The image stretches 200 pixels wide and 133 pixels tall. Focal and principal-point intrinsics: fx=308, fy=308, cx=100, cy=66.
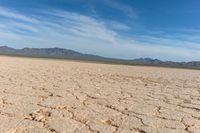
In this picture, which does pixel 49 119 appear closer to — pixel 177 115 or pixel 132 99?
pixel 177 115

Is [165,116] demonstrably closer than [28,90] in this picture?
Yes

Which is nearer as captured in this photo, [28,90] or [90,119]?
[90,119]

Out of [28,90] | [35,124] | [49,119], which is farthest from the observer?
[28,90]

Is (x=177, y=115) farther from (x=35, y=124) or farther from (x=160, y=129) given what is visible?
(x=35, y=124)

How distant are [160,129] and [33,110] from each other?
149cm

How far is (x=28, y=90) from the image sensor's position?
519cm

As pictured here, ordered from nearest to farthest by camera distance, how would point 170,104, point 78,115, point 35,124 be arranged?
1. point 35,124
2. point 78,115
3. point 170,104

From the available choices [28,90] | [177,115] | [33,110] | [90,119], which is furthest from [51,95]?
[177,115]

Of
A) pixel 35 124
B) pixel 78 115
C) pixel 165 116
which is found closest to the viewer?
pixel 35 124

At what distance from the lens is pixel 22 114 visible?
3.41 m

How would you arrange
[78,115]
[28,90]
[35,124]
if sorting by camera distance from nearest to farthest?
1. [35,124]
2. [78,115]
3. [28,90]

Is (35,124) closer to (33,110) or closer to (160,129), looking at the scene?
(33,110)

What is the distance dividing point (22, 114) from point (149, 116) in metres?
1.49

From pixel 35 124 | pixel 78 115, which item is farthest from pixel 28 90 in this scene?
pixel 35 124
